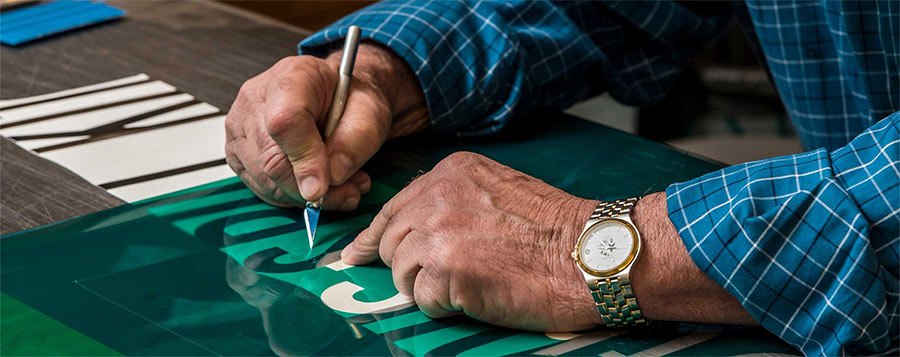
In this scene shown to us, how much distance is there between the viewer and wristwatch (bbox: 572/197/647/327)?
2.15ft

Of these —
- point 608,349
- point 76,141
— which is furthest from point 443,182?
point 76,141

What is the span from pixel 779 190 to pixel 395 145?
489mm

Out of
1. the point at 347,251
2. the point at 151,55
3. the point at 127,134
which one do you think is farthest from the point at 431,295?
the point at 151,55

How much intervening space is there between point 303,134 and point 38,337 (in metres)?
0.29

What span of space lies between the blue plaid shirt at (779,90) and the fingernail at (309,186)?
0.76 ft

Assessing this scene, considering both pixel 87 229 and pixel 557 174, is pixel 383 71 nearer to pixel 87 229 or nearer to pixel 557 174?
pixel 557 174

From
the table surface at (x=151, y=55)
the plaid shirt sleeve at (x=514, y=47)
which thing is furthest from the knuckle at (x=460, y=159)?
the table surface at (x=151, y=55)

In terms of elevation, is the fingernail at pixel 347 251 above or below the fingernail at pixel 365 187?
below

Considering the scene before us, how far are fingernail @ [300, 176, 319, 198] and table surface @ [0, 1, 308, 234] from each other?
267 millimetres

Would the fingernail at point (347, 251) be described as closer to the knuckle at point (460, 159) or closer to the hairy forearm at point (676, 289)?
the knuckle at point (460, 159)

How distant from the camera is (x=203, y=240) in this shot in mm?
825

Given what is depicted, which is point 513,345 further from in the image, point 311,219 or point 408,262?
point 311,219

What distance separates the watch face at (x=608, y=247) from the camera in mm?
656

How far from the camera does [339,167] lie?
87 cm
